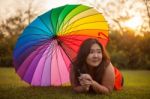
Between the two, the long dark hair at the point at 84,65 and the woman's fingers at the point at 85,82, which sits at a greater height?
the long dark hair at the point at 84,65

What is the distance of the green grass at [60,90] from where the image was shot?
2221mm

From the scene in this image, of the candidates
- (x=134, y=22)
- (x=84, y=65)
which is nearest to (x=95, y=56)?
(x=84, y=65)

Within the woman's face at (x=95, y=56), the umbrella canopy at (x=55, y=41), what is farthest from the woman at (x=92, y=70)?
the umbrella canopy at (x=55, y=41)

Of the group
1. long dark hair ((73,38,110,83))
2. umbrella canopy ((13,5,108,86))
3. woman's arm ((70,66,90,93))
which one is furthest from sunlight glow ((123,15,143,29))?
woman's arm ((70,66,90,93))

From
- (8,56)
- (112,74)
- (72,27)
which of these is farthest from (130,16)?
(8,56)

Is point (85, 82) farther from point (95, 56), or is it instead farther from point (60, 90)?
point (60, 90)

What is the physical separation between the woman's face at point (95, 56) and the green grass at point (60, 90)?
0.16 meters

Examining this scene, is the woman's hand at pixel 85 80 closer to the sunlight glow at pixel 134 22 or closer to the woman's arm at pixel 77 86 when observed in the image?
the woman's arm at pixel 77 86

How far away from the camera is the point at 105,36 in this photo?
261 centimetres

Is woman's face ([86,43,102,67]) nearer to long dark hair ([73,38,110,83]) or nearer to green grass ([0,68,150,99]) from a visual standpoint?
long dark hair ([73,38,110,83])

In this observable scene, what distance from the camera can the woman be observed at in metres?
2.22

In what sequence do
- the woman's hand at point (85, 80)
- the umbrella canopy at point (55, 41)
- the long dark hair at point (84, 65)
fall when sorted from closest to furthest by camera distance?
the woman's hand at point (85, 80), the long dark hair at point (84, 65), the umbrella canopy at point (55, 41)

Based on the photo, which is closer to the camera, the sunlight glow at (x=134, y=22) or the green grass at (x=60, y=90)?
the green grass at (x=60, y=90)

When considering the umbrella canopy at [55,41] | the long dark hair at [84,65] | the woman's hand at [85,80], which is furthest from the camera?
the umbrella canopy at [55,41]
